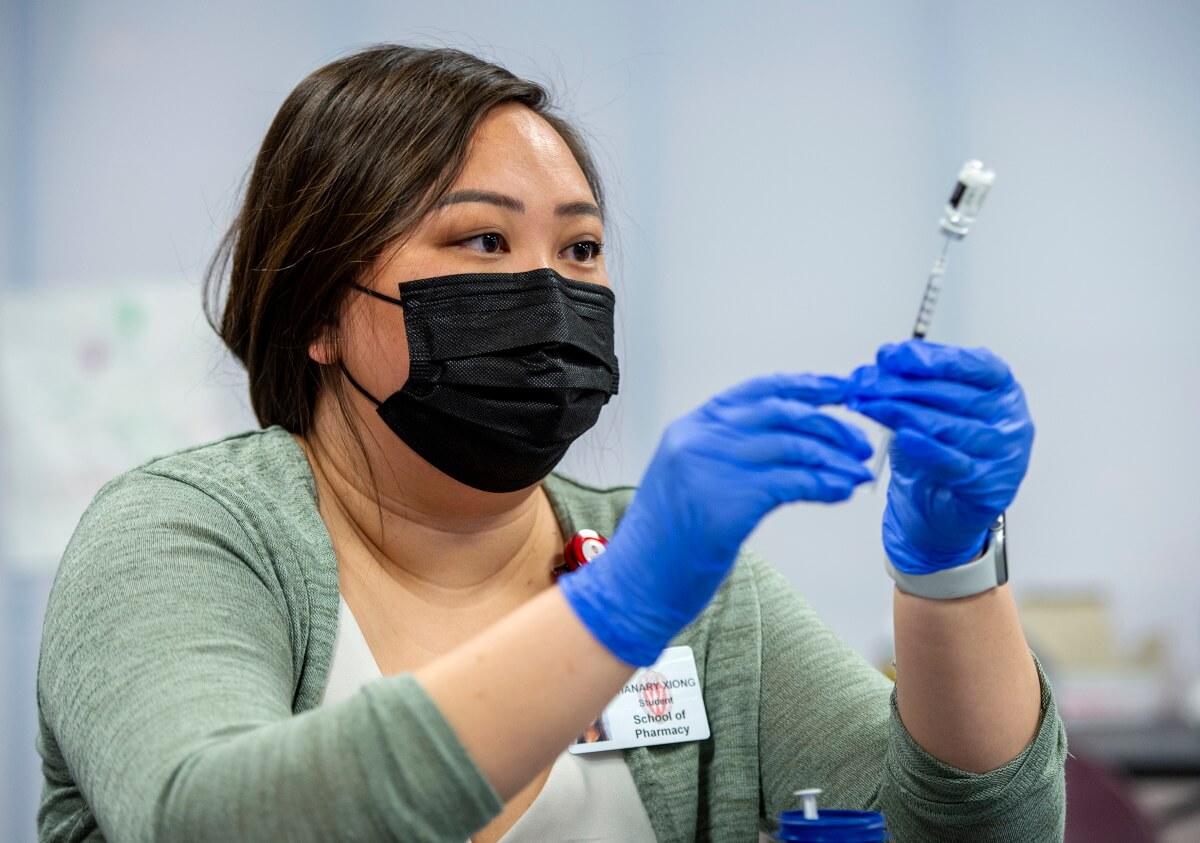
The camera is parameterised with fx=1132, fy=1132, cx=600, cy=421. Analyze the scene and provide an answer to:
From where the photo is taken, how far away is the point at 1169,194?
9.80ft

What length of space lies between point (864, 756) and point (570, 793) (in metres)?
0.31

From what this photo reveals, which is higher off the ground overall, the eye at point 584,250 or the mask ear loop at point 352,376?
the eye at point 584,250

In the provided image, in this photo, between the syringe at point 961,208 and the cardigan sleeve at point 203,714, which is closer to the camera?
the cardigan sleeve at point 203,714

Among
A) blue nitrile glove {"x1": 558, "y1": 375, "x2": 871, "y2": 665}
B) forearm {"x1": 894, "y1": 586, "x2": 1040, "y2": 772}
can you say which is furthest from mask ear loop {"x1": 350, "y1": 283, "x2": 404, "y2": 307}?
forearm {"x1": 894, "y1": 586, "x2": 1040, "y2": 772}

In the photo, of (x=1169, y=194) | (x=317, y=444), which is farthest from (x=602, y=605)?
(x=1169, y=194)

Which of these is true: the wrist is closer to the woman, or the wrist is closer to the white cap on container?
the woman

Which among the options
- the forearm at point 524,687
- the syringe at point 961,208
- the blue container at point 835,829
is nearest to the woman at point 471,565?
the forearm at point 524,687

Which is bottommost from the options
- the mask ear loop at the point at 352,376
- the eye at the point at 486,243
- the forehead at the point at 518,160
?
the mask ear loop at the point at 352,376

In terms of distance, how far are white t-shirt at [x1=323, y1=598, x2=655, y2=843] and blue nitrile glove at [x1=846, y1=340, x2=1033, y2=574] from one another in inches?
18.0

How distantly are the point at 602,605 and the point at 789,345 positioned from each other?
2.32 m

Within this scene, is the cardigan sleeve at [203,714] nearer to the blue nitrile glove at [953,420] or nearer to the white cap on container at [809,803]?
the white cap on container at [809,803]

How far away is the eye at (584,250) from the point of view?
1231 millimetres

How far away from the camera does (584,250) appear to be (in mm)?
1254

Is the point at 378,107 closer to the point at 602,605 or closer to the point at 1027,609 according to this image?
the point at 602,605
